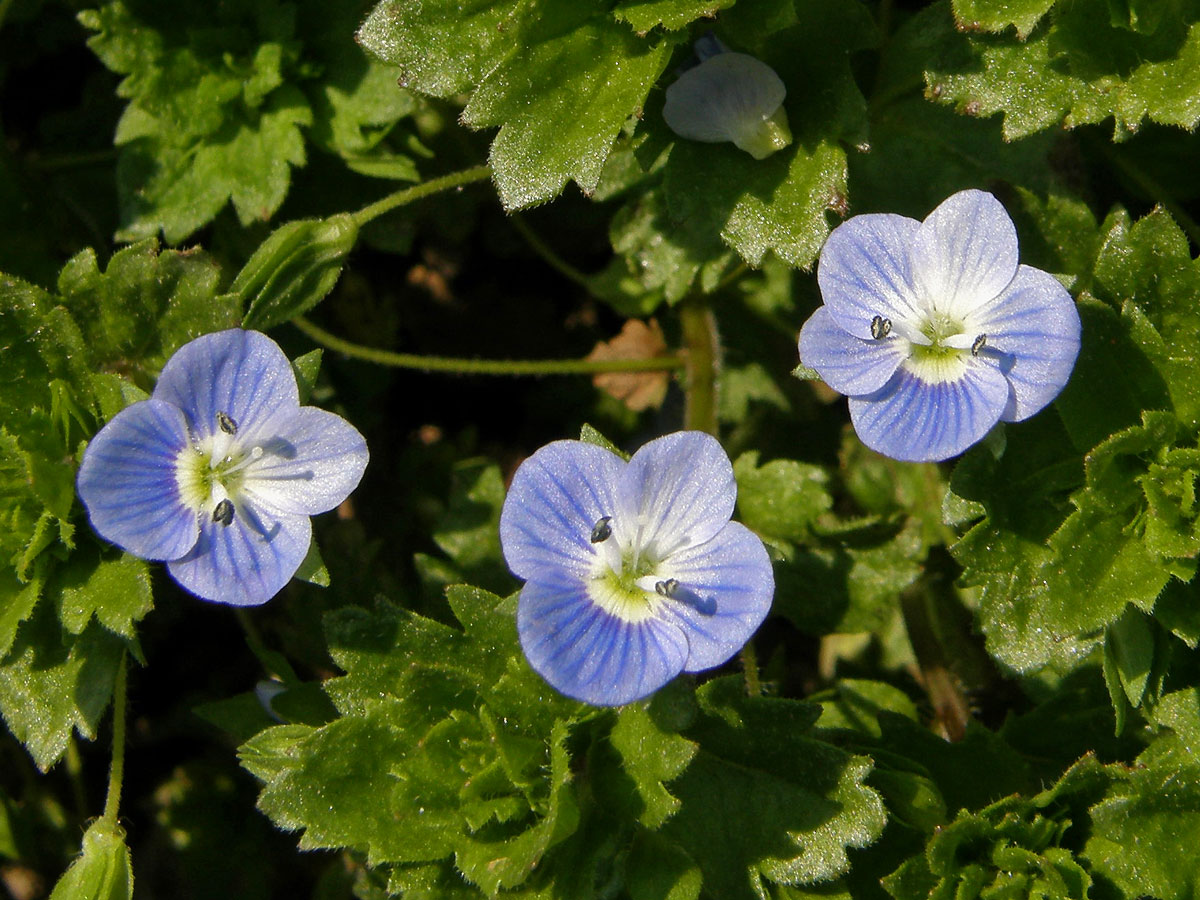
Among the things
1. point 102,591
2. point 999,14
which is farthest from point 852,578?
point 102,591

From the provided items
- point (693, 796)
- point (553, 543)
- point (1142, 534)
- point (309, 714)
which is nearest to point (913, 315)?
point (1142, 534)

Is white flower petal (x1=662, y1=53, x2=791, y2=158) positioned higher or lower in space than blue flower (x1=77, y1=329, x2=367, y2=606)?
higher

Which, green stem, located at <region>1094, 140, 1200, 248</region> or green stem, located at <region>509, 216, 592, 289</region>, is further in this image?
green stem, located at <region>509, 216, 592, 289</region>

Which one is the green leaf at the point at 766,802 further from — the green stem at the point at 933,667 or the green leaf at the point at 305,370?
the green leaf at the point at 305,370

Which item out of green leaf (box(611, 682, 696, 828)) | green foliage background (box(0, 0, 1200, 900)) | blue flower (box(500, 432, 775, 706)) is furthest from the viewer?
green foliage background (box(0, 0, 1200, 900))

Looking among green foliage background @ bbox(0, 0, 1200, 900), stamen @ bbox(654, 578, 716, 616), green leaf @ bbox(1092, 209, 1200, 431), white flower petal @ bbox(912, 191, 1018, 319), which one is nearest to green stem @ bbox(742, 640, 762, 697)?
green foliage background @ bbox(0, 0, 1200, 900)

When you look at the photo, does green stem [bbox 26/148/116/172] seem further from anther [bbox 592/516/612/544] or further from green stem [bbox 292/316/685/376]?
anther [bbox 592/516/612/544]

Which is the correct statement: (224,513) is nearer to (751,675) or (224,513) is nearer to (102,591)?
(102,591)
